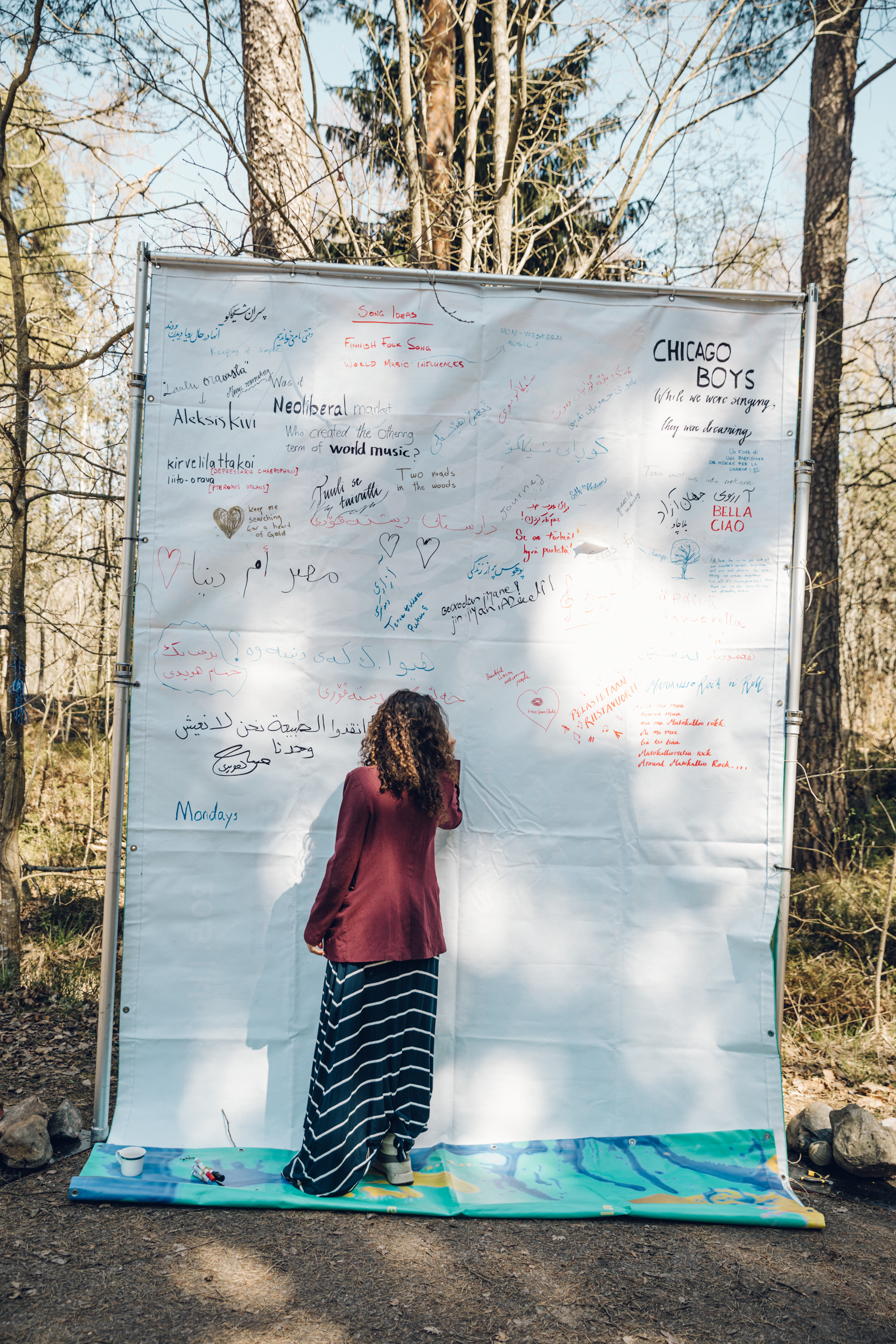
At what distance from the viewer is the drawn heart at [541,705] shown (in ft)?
10.2

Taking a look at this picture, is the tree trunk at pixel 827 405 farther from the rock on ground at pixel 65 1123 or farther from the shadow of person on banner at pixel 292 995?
the rock on ground at pixel 65 1123

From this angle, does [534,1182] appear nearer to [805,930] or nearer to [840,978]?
[840,978]

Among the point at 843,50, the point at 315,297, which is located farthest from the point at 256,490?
the point at 843,50

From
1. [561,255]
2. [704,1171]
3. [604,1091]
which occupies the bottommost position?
[704,1171]

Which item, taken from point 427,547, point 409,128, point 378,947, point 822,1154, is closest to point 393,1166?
point 378,947

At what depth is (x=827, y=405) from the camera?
532 cm

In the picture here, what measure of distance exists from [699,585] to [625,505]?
0.41 meters

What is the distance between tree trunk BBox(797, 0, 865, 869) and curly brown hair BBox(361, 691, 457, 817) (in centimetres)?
334

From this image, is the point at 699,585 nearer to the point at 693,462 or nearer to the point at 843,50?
the point at 693,462

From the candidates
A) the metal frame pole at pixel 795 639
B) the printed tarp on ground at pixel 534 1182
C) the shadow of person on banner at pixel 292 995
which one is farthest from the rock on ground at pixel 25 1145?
the metal frame pole at pixel 795 639

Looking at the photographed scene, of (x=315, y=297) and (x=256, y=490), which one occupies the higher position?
(x=315, y=297)

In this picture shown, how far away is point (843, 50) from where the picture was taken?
5418mm

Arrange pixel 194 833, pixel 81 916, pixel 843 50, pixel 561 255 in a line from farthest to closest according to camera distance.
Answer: pixel 561 255
pixel 843 50
pixel 81 916
pixel 194 833

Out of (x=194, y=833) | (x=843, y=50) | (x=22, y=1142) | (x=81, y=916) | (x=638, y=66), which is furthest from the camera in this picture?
(x=843, y=50)
